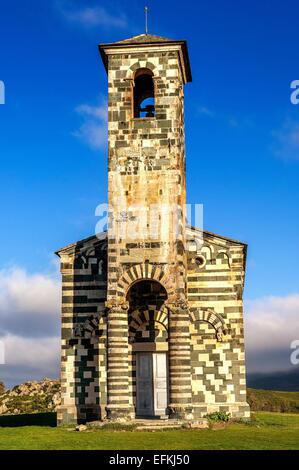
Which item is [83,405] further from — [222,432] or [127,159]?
[127,159]

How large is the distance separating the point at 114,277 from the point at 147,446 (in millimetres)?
8771

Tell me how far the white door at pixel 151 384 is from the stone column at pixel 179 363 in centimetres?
280

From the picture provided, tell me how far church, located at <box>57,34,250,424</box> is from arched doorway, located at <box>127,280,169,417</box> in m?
0.04

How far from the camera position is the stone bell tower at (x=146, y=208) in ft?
83.8

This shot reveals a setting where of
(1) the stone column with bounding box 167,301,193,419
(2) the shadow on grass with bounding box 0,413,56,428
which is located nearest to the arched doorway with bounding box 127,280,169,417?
(1) the stone column with bounding box 167,301,193,419

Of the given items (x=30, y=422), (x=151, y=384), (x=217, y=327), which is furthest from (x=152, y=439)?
(x=30, y=422)

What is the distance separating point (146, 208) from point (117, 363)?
19.6 ft

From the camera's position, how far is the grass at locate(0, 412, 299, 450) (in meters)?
18.7

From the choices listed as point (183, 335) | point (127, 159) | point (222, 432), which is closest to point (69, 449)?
point (222, 432)

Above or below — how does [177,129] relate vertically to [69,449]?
above

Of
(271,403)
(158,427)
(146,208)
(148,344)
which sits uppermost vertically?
(146,208)

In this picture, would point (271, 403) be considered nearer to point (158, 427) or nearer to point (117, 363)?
point (117, 363)

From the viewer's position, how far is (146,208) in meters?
26.7

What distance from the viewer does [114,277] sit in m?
26.3
